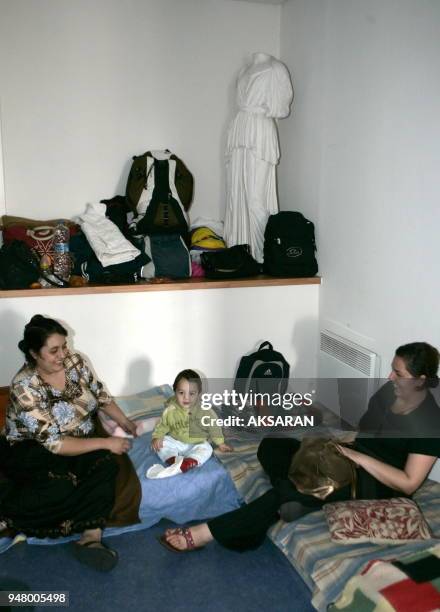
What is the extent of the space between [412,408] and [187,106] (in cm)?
252

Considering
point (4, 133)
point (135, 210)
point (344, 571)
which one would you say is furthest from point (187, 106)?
point (344, 571)

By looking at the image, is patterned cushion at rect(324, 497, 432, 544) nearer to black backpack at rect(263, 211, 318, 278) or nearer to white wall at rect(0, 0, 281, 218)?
black backpack at rect(263, 211, 318, 278)

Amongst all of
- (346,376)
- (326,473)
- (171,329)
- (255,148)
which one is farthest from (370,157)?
(326,473)

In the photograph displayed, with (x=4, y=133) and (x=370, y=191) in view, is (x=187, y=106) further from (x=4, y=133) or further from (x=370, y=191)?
(x=370, y=191)

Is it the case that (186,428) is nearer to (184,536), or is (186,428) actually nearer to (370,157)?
(184,536)

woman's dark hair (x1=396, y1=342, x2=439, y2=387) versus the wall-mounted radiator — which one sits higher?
woman's dark hair (x1=396, y1=342, x2=439, y2=387)

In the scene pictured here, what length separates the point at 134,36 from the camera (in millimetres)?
3484

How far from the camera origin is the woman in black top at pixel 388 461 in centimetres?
188

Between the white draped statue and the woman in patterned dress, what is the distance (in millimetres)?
1686

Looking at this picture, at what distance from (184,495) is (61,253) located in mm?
1543

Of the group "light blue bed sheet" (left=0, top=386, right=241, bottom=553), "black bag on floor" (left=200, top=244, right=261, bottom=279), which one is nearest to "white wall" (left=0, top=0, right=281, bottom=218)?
"black bag on floor" (left=200, top=244, right=261, bottom=279)

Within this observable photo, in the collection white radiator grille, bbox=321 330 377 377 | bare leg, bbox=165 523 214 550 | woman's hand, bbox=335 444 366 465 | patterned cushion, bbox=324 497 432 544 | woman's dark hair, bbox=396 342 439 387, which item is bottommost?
bare leg, bbox=165 523 214 550

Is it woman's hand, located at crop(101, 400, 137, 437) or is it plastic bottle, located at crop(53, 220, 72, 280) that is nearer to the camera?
woman's hand, located at crop(101, 400, 137, 437)

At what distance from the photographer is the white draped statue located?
131 inches
